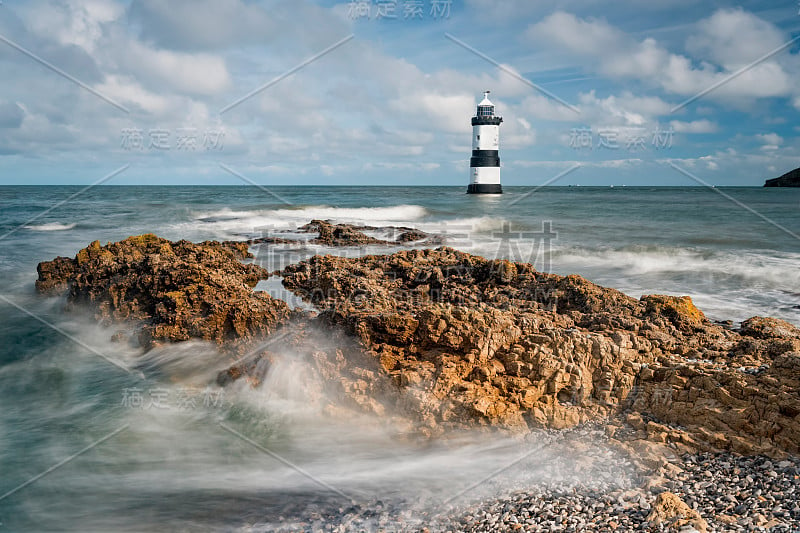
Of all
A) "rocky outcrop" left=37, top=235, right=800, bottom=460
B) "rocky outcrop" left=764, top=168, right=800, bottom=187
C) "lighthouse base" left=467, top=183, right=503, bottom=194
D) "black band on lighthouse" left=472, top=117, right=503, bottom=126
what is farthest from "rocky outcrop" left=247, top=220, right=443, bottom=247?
"rocky outcrop" left=764, top=168, right=800, bottom=187

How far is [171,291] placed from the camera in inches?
265

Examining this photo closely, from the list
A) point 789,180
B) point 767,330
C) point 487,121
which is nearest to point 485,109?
point 487,121

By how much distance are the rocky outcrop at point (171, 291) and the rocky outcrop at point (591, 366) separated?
1.28m

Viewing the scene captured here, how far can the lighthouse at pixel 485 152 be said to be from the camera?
32969mm

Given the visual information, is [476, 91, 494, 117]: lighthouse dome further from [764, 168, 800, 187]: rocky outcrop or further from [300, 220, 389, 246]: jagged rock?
[764, 168, 800, 187]: rocky outcrop

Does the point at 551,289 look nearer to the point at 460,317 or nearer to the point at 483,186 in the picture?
the point at 460,317

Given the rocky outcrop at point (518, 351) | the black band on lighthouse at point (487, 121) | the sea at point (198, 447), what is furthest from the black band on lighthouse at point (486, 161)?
the rocky outcrop at point (518, 351)

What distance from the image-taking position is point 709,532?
2.98 metres

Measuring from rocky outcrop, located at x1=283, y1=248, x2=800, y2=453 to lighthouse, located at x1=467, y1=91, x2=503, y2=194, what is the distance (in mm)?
28344

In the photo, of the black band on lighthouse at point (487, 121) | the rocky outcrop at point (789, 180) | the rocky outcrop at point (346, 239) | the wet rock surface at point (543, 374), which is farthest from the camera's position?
the rocky outcrop at point (789, 180)

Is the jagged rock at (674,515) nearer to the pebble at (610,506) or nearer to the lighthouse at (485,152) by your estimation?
the pebble at (610,506)

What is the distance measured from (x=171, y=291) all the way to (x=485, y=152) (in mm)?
30121

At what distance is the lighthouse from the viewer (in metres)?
33.0

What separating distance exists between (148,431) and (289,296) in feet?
10.3
